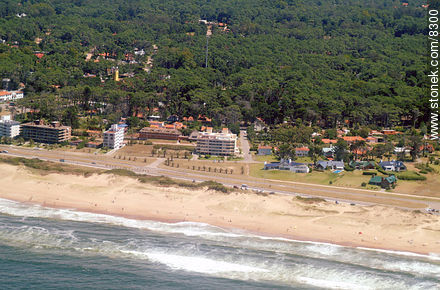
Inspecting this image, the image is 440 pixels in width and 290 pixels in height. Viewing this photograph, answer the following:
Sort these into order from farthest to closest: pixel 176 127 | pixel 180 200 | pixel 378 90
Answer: pixel 378 90
pixel 176 127
pixel 180 200

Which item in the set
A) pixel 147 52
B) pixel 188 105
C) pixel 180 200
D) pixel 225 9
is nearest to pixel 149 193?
pixel 180 200

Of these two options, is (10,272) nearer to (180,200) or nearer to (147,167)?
(180,200)

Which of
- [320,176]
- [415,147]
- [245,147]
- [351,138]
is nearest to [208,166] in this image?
[245,147]

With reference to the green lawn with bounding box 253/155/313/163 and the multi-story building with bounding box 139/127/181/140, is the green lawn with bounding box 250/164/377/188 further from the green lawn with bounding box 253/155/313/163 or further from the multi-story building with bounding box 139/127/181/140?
the multi-story building with bounding box 139/127/181/140

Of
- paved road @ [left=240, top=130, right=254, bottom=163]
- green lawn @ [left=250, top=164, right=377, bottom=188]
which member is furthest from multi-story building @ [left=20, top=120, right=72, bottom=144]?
green lawn @ [left=250, top=164, right=377, bottom=188]

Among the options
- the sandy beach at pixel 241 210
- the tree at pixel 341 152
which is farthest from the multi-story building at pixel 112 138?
the tree at pixel 341 152

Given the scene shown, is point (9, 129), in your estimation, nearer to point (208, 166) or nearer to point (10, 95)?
point (10, 95)

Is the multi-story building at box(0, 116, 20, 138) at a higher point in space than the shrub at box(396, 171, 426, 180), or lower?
higher

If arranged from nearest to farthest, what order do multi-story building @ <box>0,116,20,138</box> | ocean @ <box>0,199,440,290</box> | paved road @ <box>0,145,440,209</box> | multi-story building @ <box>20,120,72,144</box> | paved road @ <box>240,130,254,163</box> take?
ocean @ <box>0,199,440,290</box>
paved road @ <box>0,145,440,209</box>
paved road @ <box>240,130,254,163</box>
multi-story building @ <box>20,120,72,144</box>
multi-story building @ <box>0,116,20,138</box>
